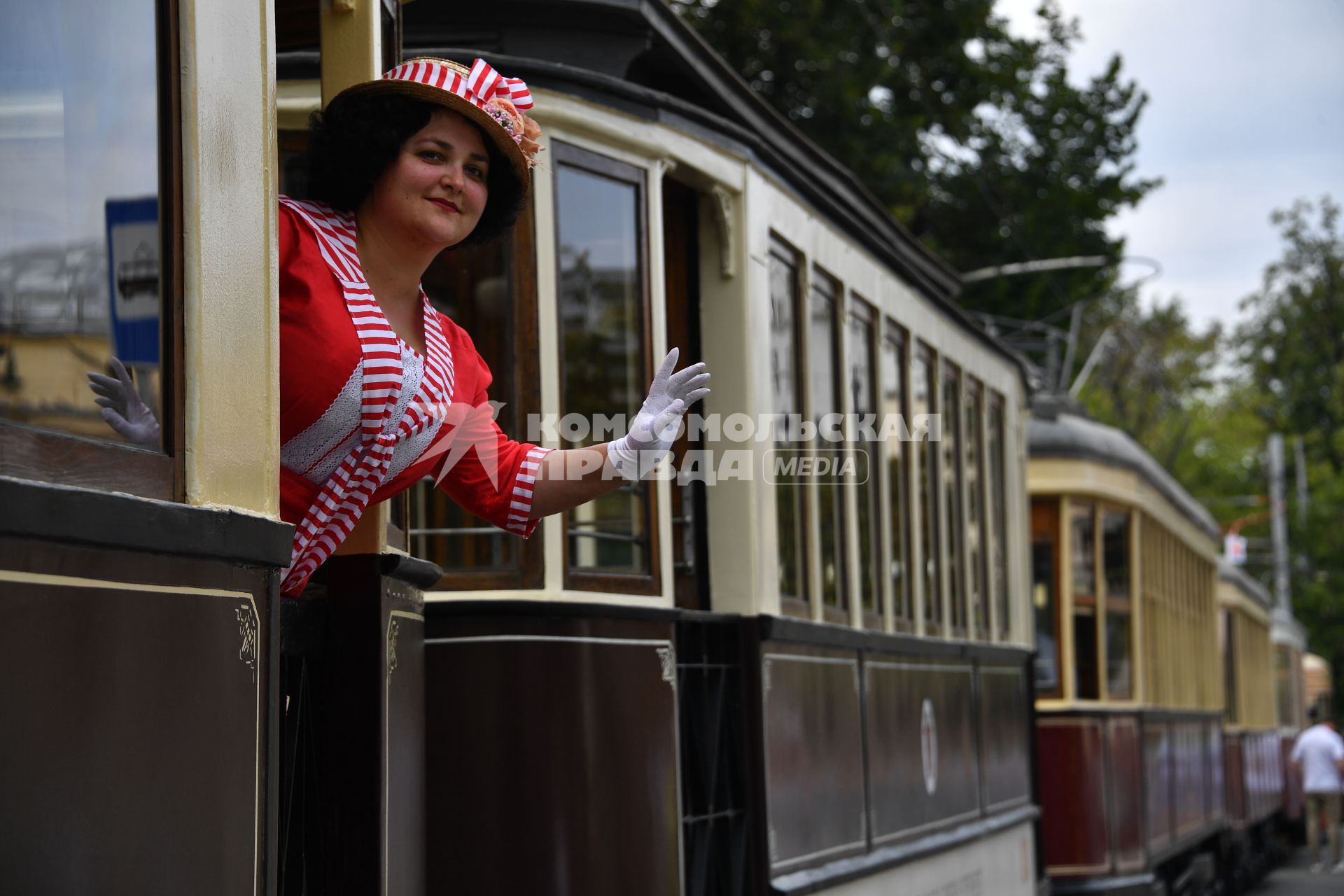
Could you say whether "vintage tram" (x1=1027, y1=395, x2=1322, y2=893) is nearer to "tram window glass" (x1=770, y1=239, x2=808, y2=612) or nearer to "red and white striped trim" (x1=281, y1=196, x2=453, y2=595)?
"tram window glass" (x1=770, y1=239, x2=808, y2=612)

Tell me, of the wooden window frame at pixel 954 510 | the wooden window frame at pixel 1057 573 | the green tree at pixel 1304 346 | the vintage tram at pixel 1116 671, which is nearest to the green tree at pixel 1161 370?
the green tree at pixel 1304 346

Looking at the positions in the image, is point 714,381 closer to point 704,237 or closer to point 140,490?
point 704,237

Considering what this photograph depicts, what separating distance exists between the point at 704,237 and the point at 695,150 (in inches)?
14.2

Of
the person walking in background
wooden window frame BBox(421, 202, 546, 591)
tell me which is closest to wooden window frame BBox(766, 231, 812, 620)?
wooden window frame BBox(421, 202, 546, 591)

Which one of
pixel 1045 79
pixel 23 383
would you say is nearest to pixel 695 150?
pixel 23 383

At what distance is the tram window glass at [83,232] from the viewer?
6.97ft

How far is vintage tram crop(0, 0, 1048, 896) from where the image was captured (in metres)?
2.26

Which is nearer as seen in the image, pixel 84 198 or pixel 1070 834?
pixel 84 198

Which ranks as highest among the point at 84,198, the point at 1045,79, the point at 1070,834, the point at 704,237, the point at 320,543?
the point at 1045,79

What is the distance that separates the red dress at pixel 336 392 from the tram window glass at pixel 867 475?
13.5 feet

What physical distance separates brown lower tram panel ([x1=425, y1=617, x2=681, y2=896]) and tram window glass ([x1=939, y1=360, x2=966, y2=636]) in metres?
4.03

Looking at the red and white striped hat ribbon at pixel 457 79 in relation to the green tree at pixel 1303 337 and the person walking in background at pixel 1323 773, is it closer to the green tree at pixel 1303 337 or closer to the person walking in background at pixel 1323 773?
the person walking in background at pixel 1323 773

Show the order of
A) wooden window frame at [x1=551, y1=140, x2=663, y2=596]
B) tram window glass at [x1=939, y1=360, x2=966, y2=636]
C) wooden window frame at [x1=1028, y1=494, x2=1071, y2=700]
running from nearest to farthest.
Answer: wooden window frame at [x1=551, y1=140, x2=663, y2=596] < tram window glass at [x1=939, y1=360, x2=966, y2=636] < wooden window frame at [x1=1028, y1=494, x2=1071, y2=700]

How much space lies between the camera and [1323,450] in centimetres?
5081
